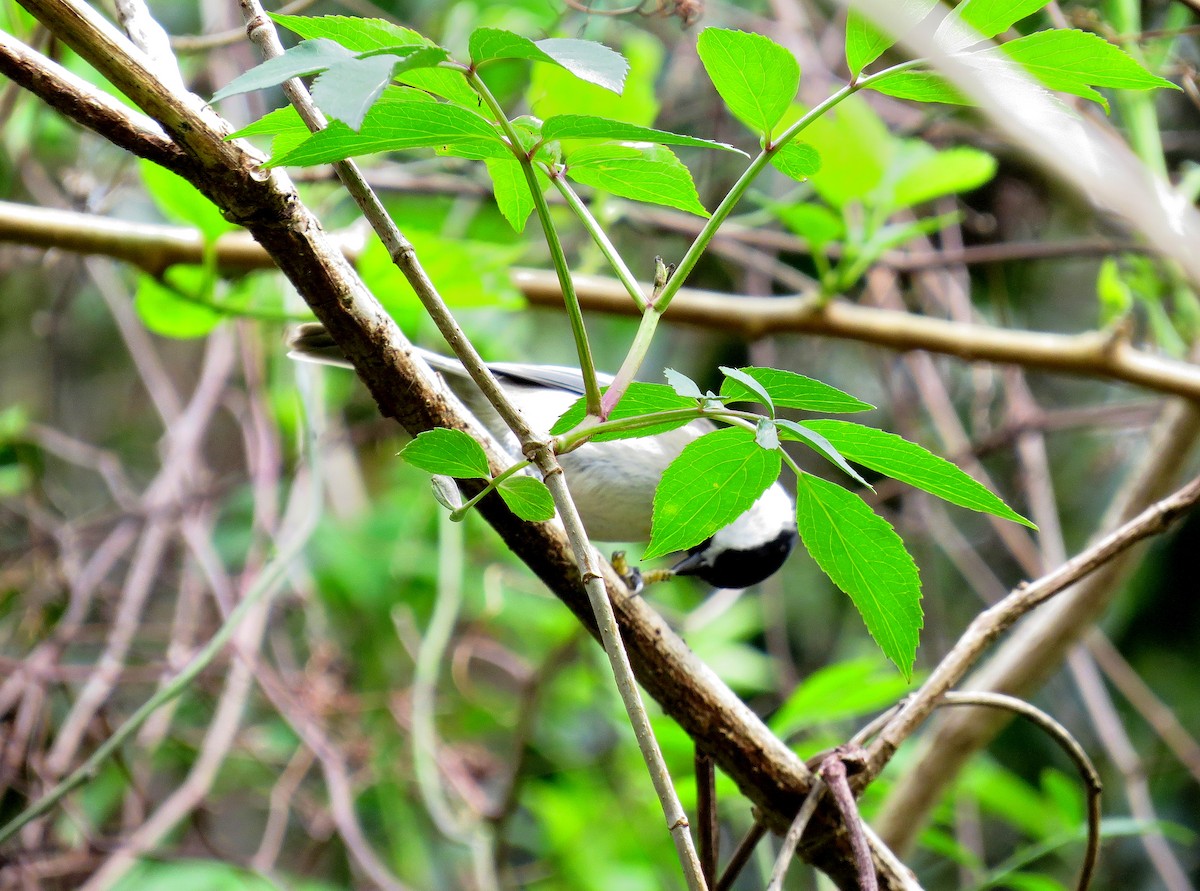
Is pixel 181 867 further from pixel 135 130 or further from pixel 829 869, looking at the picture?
pixel 135 130

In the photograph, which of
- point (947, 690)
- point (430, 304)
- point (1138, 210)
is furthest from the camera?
point (947, 690)

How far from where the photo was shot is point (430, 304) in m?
0.72

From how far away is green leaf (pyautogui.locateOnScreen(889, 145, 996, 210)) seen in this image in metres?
1.98

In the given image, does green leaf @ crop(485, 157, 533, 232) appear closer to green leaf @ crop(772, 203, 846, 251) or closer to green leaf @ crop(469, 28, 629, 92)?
green leaf @ crop(469, 28, 629, 92)

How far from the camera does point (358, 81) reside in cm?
55

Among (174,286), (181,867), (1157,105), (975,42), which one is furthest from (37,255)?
(1157,105)

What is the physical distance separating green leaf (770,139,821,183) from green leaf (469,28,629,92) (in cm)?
19

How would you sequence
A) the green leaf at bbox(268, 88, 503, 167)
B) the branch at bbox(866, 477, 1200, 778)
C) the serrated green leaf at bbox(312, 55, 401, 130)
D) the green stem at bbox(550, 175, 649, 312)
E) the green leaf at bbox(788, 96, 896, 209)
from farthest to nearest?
the green leaf at bbox(788, 96, 896, 209)
the branch at bbox(866, 477, 1200, 778)
the green stem at bbox(550, 175, 649, 312)
the green leaf at bbox(268, 88, 503, 167)
the serrated green leaf at bbox(312, 55, 401, 130)

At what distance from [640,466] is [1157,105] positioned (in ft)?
8.34

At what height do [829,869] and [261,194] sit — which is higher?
[261,194]

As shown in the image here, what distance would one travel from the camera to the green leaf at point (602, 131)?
2.00 ft

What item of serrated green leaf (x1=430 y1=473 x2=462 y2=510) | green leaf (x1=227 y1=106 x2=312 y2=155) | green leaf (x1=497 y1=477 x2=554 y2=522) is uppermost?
green leaf (x1=227 y1=106 x2=312 y2=155)

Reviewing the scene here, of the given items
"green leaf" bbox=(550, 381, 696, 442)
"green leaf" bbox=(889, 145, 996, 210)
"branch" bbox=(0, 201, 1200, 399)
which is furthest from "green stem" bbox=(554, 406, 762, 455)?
"green leaf" bbox=(889, 145, 996, 210)

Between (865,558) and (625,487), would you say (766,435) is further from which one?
(625,487)
